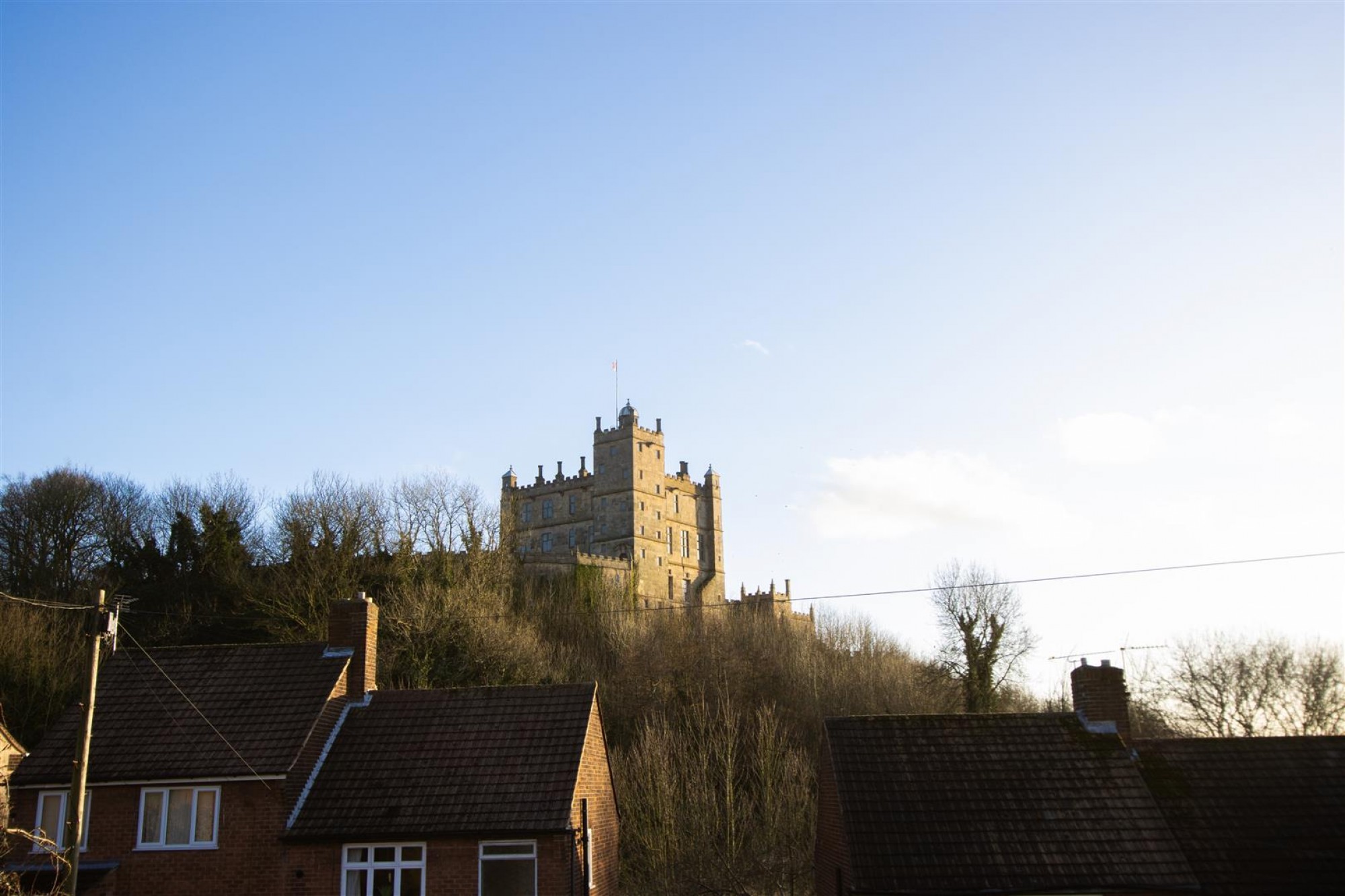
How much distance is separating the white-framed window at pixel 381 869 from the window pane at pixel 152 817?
3.97 m

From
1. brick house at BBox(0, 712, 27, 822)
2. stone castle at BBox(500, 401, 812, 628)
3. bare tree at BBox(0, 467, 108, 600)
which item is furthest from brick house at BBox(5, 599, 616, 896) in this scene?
stone castle at BBox(500, 401, 812, 628)

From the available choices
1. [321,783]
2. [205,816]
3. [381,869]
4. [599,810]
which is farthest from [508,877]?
[205,816]

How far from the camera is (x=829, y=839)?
22.0 metres

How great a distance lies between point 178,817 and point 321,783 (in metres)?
2.81

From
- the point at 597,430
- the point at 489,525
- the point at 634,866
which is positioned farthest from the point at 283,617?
the point at 597,430

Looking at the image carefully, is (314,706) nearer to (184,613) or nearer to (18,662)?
(18,662)

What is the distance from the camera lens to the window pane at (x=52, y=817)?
867 inches

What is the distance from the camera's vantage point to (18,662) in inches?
1578

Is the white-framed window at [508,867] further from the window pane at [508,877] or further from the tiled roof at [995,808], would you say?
the tiled roof at [995,808]

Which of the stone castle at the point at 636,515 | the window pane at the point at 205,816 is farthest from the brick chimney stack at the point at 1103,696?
the stone castle at the point at 636,515

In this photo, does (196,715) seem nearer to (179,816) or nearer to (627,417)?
(179,816)

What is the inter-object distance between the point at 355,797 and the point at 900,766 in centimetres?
1053

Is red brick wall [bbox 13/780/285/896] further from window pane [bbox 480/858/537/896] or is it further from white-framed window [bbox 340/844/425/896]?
window pane [bbox 480/858/537/896]

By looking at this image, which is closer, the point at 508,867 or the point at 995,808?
the point at 995,808
